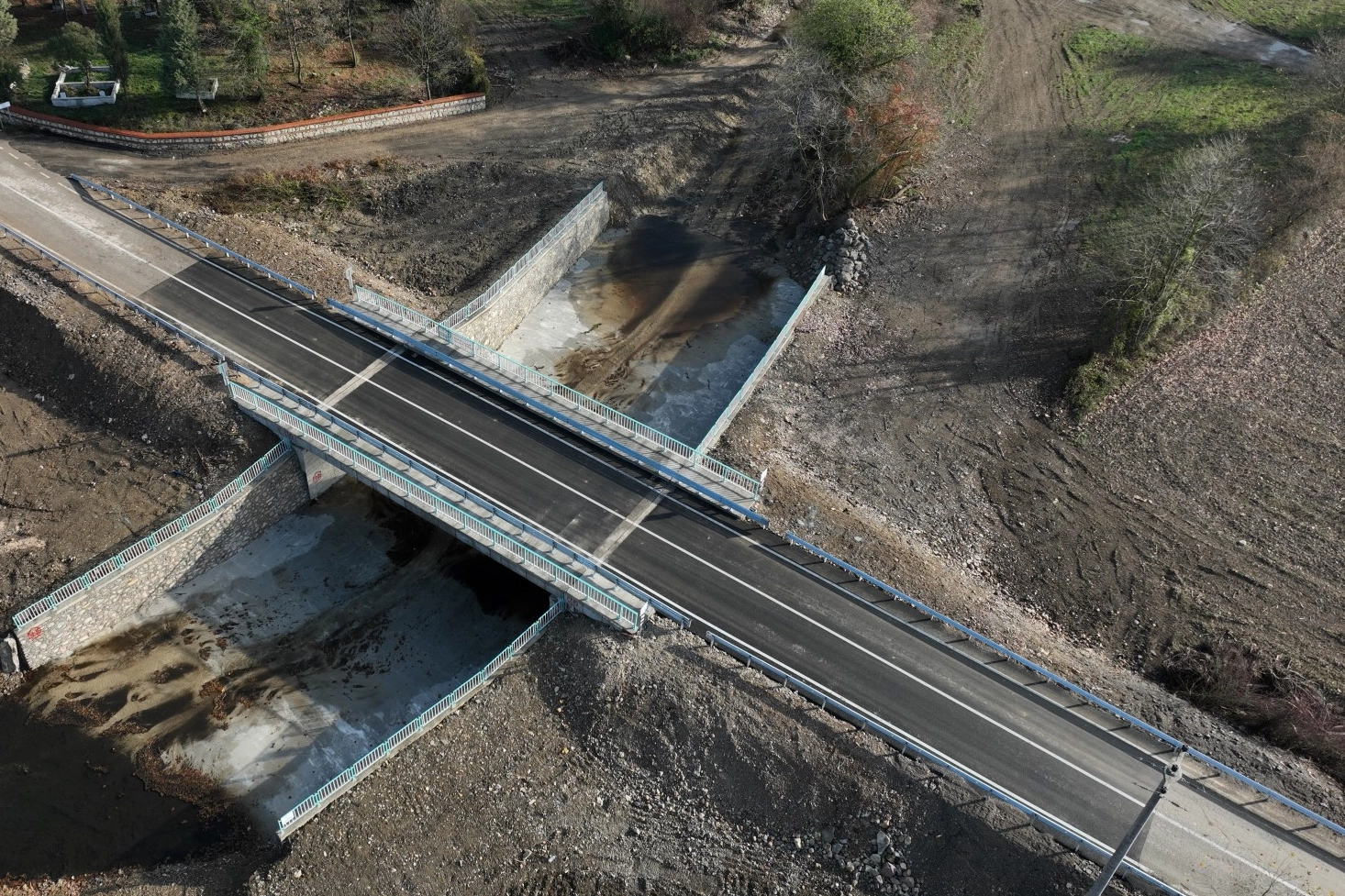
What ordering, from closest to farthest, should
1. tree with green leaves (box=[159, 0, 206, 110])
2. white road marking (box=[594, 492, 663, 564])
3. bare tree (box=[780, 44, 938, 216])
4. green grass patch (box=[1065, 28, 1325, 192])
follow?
white road marking (box=[594, 492, 663, 564]) → tree with green leaves (box=[159, 0, 206, 110]) → bare tree (box=[780, 44, 938, 216]) → green grass patch (box=[1065, 28, 1325, 192])

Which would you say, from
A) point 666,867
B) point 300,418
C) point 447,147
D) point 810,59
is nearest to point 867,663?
point 666,867

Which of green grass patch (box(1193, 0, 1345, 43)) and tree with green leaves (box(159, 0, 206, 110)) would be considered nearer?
tree with green leaves (box(159, 0, 206, 110))

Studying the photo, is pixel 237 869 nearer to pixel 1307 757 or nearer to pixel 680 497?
pixel 680 497

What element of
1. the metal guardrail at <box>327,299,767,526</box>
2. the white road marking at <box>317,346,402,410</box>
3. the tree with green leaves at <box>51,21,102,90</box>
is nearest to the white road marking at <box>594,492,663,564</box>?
the metal guardrail at <box>327,299,767,526</box>

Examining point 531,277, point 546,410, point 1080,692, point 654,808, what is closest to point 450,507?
point 546,410

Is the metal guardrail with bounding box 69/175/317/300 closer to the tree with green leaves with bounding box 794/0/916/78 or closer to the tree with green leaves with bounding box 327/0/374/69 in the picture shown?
the tree with green leaves with bounding box 327/0/374/69

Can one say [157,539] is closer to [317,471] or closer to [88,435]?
[317,471]

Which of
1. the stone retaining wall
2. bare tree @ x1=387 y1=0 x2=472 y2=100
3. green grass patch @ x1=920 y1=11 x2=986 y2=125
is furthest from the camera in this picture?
green grass patch @ x1=920 y1=11 x2=986 y2=125

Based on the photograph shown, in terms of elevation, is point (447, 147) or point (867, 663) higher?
point (447, 147)
